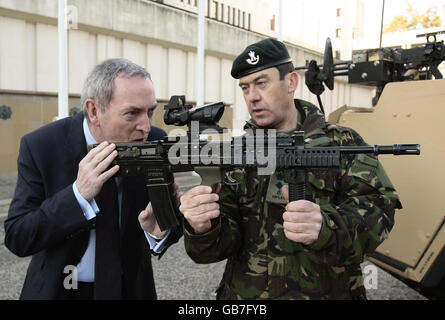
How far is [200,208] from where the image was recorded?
161 centimetres

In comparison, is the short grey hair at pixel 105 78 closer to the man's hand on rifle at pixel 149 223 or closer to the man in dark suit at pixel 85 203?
the man in dark suit at pixel 85 203

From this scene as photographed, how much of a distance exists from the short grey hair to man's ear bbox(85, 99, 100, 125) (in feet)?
0.07

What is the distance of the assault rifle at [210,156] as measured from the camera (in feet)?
5.28

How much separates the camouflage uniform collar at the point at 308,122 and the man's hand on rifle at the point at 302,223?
44cm

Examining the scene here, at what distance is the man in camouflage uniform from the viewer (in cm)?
157

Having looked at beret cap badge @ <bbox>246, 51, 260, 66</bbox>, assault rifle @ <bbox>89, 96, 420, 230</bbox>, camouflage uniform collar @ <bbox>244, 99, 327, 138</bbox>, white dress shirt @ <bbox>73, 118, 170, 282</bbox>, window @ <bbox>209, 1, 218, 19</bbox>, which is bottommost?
white dress shirt @ <bbox>73, 118, 170, 282</bbox>

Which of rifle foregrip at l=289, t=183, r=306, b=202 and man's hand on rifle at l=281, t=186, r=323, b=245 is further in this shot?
rifle foregrip at l=289, t=183, r=306, b=202

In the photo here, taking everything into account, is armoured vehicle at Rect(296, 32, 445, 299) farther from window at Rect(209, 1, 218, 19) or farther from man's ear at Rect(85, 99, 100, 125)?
window at Rect(209, 1, 218, 19)

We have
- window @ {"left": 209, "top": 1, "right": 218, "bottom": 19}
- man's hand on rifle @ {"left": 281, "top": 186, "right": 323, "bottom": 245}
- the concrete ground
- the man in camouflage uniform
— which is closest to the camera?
man's hand on rifle @ {"left": 281, "top": 186, "right": 323, "bottom": 245}

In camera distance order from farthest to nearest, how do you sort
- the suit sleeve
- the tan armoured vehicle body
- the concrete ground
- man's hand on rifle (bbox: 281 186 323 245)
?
1. the concrete ground
2. the tan armoured vehicle body
3. the suit sleeve
4. man's hand on rifle (bbox: 281 186 323 245)

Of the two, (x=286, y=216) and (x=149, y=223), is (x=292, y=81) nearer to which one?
(x=286, y=216)

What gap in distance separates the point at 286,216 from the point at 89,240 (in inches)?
40.7

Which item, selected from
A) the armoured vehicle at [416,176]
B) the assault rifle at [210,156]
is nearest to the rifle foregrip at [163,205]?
the assault rifle at [210,156]

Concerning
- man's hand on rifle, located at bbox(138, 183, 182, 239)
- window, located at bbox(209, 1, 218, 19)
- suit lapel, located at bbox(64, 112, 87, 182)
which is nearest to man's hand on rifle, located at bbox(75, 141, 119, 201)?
suit lapel, located at bbox(64, 112, 87, 182)
